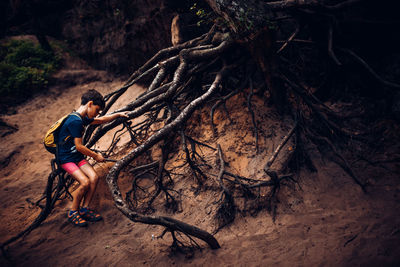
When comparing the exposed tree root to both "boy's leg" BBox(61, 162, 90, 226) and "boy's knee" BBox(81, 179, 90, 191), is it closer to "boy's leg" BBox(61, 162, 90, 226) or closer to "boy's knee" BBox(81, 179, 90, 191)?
"boy's leg" BBox(61, 162, 90, 226)

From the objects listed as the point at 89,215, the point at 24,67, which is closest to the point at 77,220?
the point at 89,215

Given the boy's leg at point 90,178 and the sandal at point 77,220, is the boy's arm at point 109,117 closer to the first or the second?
the boy's leg at point 90,178

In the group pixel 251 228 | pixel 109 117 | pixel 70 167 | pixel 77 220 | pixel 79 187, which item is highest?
pixel 109 117

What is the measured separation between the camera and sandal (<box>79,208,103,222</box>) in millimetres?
3229

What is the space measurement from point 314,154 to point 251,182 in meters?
1.28

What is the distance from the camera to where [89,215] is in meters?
3.28

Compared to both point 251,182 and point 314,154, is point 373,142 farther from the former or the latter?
point 251,182

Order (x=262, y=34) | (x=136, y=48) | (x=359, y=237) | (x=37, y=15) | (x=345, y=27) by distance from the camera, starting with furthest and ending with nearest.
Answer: (x=37, y=15) < (x=136, y=48) < (x=345, y=27) < (x=262, y=34) < (x=359, y=237)

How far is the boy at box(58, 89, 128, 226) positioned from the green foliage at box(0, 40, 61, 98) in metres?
5.28

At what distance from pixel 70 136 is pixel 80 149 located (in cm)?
33

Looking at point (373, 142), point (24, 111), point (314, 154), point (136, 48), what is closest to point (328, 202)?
point (314, 154)

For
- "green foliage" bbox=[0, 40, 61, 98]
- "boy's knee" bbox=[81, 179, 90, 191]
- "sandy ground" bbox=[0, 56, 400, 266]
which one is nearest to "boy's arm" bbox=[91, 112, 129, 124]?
"boy's knee" bbox=[81, 179, 90, 191]

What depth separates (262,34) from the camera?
3051 millimetres

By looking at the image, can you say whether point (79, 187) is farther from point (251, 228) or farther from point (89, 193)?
point (251, 228)
